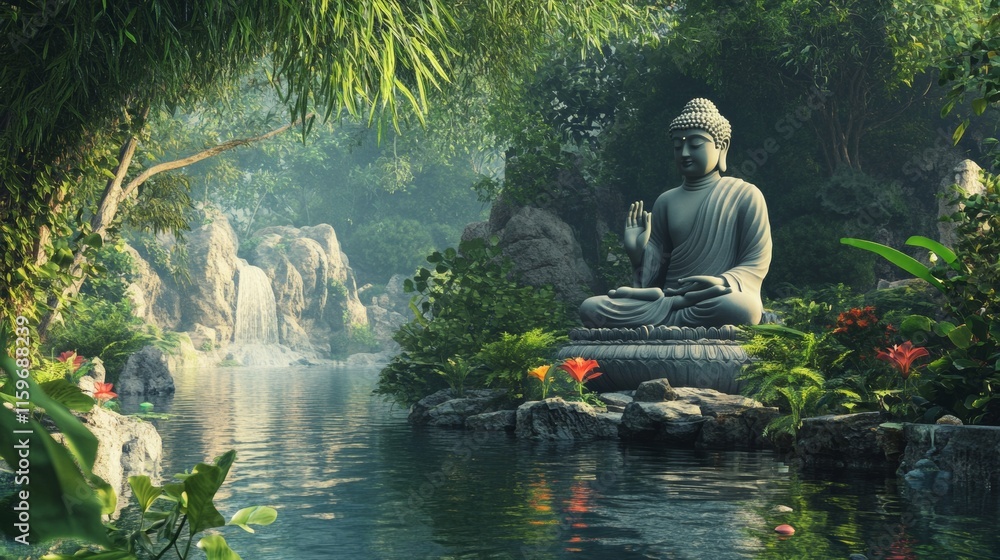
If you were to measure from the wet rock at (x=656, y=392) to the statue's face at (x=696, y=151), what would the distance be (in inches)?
155

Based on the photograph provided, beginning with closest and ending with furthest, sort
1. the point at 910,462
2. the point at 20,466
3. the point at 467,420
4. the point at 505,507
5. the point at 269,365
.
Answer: the point at 20,466 < the point at 505,507 < the point at 910,462 < the point at 467,420 < the point at 269,365

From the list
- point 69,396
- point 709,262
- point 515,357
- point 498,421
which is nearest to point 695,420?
point 498,421

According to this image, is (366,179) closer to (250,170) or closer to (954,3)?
(250,170)

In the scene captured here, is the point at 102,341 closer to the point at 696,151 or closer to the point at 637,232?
the point at 637,232

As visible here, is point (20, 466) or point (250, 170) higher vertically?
point (250, 170)

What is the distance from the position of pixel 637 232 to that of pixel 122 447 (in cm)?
776

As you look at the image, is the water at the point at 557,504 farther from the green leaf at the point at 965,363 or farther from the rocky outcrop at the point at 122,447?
the green leaf at the point at 965,363

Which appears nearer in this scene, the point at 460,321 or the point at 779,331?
the point at 779,331

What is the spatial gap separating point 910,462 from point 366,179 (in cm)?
4685

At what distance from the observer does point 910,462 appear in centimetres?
679

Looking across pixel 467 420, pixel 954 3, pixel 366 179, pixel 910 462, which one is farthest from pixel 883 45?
pixel 366 179

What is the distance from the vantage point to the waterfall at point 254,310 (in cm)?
4347

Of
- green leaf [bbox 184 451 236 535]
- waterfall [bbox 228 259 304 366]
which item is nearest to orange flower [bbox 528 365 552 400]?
green leaf [bbox 184 451 236 535]

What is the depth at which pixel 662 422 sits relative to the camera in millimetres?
9648
